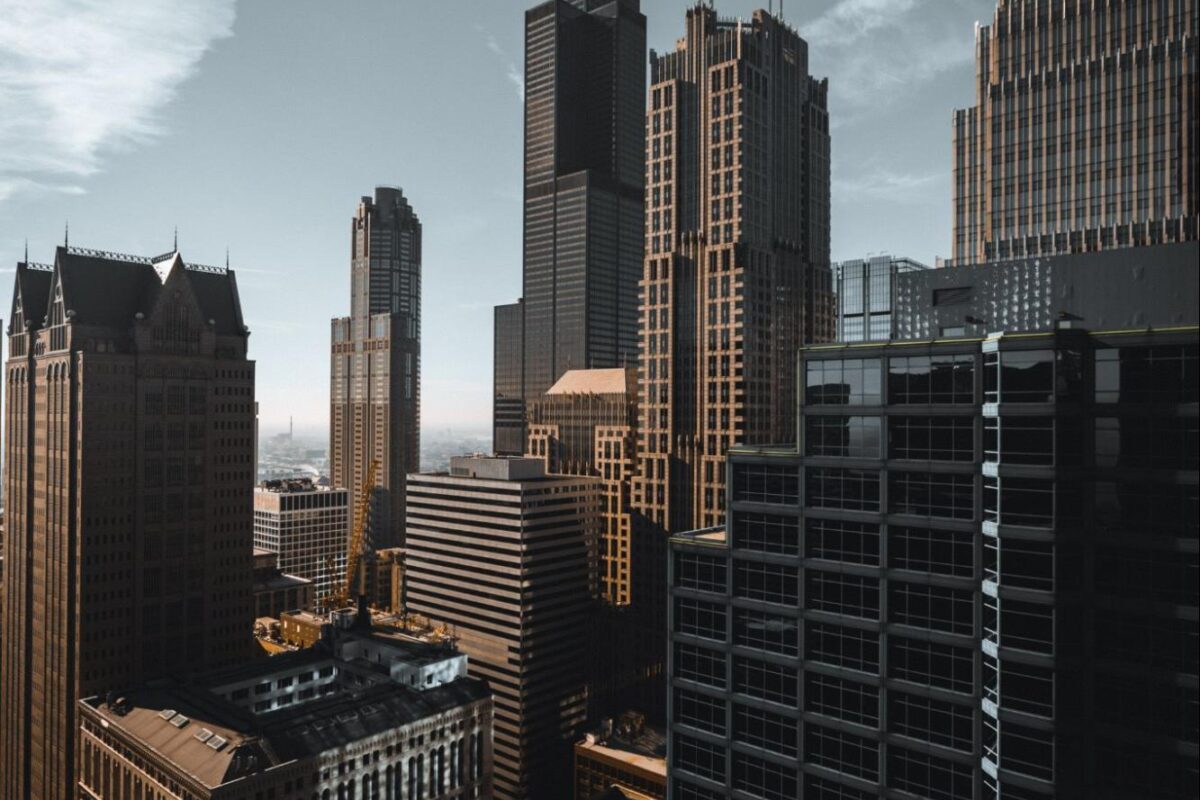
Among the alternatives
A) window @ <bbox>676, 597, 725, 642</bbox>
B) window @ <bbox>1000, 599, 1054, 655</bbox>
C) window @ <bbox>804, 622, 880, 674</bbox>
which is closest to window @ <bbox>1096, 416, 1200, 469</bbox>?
window @ <bbox>1000, 599, 1054, 655</bbox>

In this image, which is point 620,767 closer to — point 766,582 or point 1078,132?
point 766,582

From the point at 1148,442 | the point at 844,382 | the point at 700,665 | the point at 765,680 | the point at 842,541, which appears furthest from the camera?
the point at 700,665

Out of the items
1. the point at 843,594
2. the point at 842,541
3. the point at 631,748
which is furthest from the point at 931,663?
the point at 631,748

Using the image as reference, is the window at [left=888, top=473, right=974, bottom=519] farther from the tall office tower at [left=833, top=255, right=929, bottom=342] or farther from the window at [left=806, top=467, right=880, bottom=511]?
the tall office tower at [left=833, top=255, right=929, bottom=342]

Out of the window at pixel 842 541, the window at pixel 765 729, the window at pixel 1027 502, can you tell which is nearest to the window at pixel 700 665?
the window at pixel 765 729

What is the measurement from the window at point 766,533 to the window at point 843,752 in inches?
655

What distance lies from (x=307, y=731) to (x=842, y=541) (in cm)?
10156

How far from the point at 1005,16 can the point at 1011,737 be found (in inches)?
6252

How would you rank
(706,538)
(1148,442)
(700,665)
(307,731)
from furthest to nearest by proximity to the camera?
(307,731)
(706,538)
(700,665)
(1148,442)

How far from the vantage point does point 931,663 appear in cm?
7081

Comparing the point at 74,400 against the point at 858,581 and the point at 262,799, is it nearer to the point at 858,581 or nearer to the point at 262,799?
the point at 262,799

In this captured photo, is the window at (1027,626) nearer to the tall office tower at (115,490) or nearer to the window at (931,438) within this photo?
the window at (931,438)

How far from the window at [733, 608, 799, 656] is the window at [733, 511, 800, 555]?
633cm

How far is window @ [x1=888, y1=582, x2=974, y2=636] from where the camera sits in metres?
68.9
